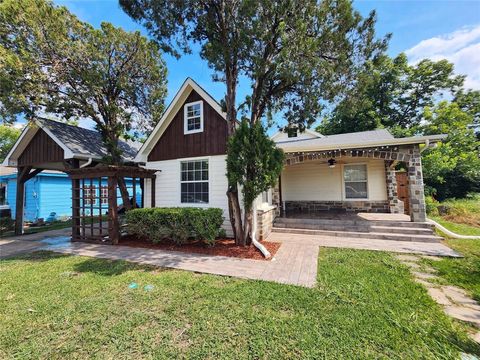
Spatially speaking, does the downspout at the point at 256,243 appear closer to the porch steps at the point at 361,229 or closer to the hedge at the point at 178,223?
the hedge at the point at 178,223

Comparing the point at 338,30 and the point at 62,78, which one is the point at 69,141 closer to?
the point at 62,78

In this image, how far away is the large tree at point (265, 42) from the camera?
5777 millimetres

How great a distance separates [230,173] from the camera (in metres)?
6.01

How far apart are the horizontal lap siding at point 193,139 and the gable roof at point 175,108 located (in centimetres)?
14

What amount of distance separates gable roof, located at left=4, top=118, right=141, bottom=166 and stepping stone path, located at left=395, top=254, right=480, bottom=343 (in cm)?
1105

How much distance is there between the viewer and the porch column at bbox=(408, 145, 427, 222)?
7.30 m

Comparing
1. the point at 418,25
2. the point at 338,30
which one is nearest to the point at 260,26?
the point at 338,30

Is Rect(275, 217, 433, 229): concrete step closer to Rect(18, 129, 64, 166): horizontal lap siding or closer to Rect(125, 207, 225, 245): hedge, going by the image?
Rect(125, 207, 225, 245): hedge

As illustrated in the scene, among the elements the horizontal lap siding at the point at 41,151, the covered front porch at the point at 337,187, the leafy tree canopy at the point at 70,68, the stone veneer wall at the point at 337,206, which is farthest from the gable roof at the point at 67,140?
the stone veneer wall at the point at 337,206

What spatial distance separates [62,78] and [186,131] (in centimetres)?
484

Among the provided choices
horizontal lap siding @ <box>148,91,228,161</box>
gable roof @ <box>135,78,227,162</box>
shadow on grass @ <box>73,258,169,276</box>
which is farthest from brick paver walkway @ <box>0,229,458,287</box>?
gable roof @ <box>135,78,227,162</box>

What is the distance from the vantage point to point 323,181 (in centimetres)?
1162

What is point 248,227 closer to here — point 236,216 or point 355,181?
point 236,216

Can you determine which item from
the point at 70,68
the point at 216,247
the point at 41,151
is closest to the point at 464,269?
the point at 216,247
